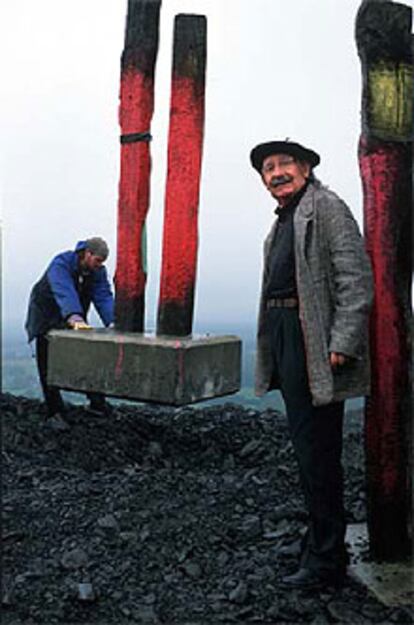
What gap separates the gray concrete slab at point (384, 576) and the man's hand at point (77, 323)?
1948mm

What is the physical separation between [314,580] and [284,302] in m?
1.43

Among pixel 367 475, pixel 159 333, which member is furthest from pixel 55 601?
pixel 367 475

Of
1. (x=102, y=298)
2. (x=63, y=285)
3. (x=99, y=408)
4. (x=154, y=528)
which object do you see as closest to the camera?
(x=154, y=528)

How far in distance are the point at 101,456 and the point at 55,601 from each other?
2.72 meters

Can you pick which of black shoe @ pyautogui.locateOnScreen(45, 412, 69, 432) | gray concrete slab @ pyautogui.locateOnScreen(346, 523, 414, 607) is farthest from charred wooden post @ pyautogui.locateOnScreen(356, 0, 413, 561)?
black shoe @ pyautogui.locateOnScreen(45, 412, 69, 432)

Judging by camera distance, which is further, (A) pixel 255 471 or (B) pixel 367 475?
(A) pixel 255 471

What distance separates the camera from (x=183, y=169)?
3.61 meters

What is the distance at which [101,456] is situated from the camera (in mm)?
6457

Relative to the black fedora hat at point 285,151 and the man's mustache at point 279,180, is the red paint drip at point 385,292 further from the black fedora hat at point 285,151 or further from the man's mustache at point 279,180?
the man's mustache at point 279,180

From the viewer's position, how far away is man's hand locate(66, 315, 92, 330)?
4.13 metres

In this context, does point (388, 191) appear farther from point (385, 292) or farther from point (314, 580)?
point (314, 580)

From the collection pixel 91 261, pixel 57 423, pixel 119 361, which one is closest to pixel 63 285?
pixel 91 261

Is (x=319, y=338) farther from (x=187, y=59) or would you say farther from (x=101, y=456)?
(x=101, y=456)

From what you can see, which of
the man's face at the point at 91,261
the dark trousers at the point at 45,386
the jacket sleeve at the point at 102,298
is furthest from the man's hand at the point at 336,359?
the dark trousers at the point at 45,386
